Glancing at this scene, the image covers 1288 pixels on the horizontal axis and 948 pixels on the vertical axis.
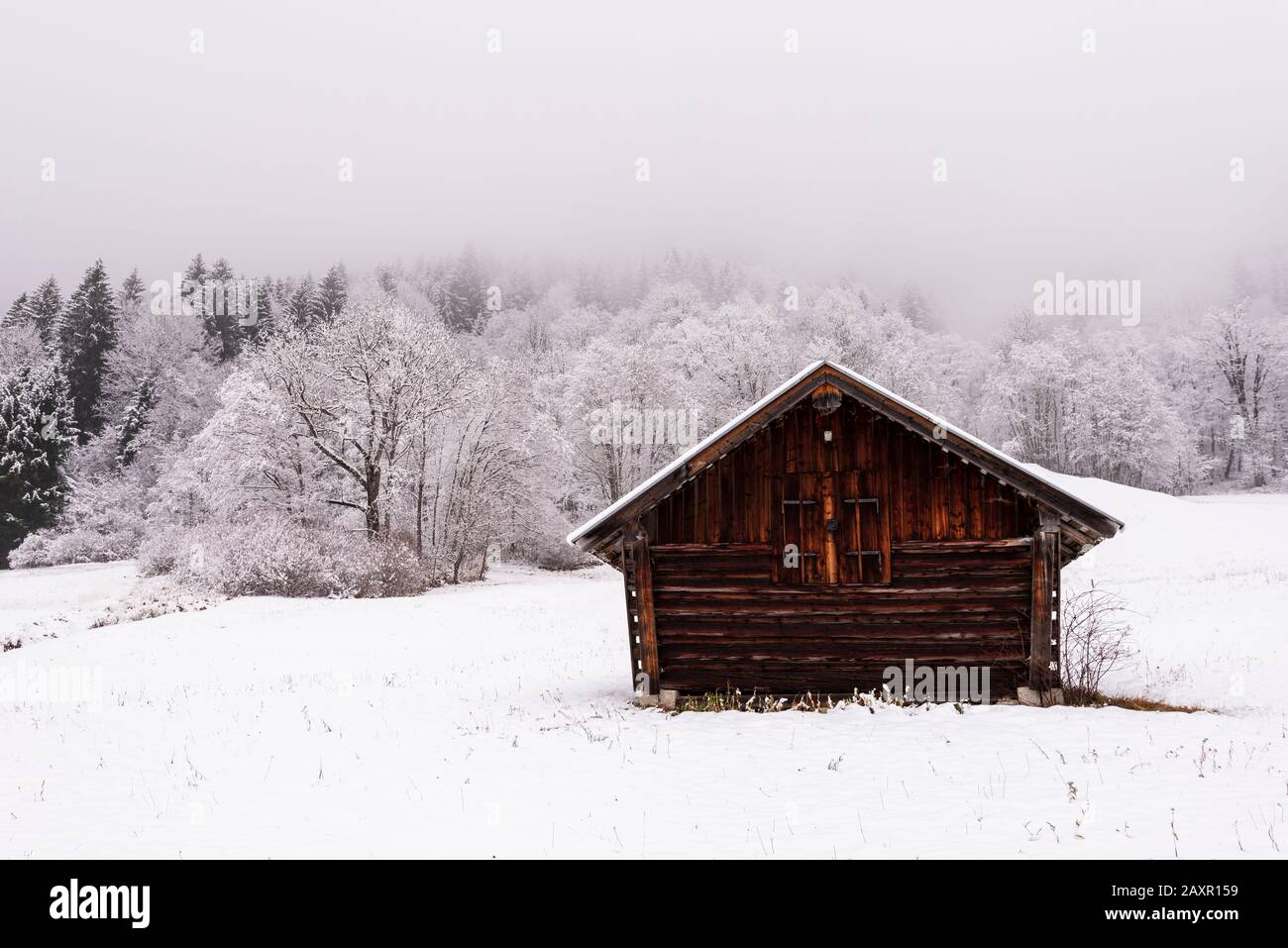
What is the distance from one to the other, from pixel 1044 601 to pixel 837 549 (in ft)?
10.1

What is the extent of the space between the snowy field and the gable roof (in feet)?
9.05

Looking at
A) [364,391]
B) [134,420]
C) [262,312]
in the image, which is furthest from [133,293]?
[364,391]

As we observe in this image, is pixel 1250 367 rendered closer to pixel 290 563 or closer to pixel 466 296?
pixel 290 563

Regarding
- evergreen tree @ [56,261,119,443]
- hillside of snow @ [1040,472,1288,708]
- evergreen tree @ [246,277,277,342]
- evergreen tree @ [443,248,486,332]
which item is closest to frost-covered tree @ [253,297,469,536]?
hillside of snow @ [1040,472,1288,708]

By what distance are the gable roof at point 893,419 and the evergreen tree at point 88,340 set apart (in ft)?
198

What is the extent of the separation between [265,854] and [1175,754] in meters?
9.81

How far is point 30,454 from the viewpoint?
47.5 metres

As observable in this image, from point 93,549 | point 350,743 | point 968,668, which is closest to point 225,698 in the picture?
point 350,743

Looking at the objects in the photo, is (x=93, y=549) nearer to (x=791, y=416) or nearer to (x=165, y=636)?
(x=165, y=636)

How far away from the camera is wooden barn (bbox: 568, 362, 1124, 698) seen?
37.0ft

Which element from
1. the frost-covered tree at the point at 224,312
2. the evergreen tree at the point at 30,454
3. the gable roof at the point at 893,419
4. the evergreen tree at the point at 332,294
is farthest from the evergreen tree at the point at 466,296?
the gable roof at the point at 893,419

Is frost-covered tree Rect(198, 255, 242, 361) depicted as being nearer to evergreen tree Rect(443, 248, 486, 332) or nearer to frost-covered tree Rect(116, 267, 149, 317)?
frost-covered tree Rect(116, 267, 149, 317)

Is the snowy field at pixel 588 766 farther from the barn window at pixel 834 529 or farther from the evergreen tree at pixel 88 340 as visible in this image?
the evergreen tree at pixel 88 340

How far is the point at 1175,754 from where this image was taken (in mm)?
8773
